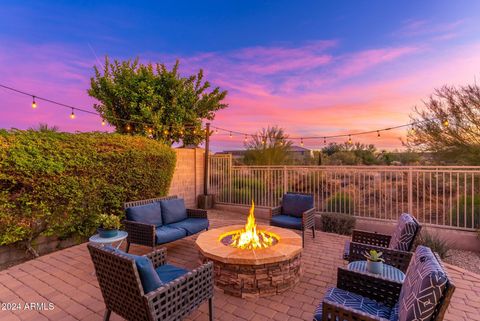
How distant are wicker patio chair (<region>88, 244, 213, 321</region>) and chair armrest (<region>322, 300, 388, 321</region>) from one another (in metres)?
1.12

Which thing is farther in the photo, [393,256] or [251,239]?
[251,239]

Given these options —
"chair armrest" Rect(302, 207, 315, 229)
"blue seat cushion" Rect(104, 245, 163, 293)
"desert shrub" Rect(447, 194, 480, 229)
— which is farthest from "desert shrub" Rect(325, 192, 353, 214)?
"blue seat cushion" Rect(104, 245, 163, 293)

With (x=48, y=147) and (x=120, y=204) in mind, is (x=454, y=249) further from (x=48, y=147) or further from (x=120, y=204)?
(x=48, y=147)

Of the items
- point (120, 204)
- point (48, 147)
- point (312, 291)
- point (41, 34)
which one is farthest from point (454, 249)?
point (41, 34)

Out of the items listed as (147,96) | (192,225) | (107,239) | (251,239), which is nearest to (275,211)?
(192,225)

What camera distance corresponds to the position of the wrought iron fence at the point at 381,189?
4859 millimetres

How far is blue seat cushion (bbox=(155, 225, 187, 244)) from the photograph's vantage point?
12.6 ft

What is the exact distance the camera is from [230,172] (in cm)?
809

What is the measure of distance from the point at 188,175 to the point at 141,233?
14.0 ft

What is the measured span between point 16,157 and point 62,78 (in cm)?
464

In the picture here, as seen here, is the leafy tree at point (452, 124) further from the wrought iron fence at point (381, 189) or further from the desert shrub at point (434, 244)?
the desert shrub at point (434, 244)

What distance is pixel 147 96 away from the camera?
28.8ft

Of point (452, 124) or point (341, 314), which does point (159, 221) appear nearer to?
point (341, 314)

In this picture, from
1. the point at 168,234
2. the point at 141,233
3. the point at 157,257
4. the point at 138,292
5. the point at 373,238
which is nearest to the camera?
the point at 138,292
